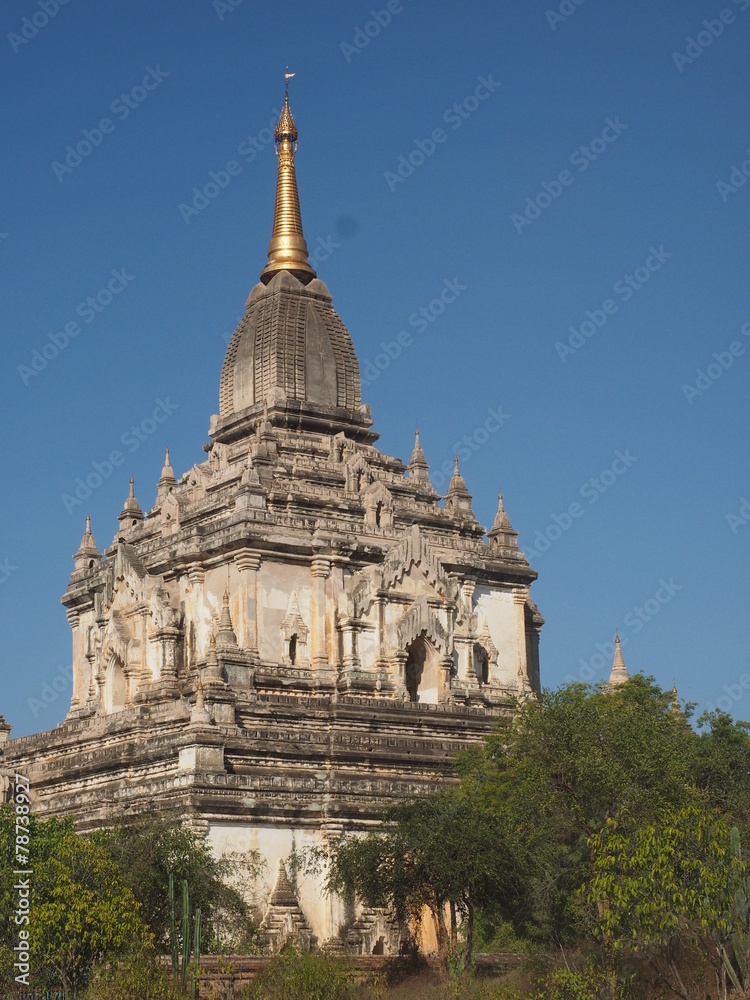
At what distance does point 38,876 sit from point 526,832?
10.5 m

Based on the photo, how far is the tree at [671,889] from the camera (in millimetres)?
28203

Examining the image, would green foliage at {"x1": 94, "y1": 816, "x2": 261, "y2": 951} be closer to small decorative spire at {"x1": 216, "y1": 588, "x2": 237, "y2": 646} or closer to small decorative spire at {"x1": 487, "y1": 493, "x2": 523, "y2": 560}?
small decorative spire at {"x1": 216, "y1": 588, "x2": 237, "y2": 646}

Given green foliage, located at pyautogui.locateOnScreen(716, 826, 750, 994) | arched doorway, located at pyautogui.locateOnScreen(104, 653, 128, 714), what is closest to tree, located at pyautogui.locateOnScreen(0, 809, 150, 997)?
green foliage, located at pyautogui.locateOnScreen(716, 826, 750, 994)

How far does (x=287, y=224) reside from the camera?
5691 cm

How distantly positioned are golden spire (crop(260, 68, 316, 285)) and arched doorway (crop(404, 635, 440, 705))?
46.0ft

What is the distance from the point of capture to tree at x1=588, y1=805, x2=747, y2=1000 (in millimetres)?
28203

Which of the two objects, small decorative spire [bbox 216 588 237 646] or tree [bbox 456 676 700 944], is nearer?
tree [bbox 456 676 700 944]

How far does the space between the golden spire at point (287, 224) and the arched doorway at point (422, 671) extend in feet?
46.0

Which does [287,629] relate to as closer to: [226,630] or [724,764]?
[226,630]

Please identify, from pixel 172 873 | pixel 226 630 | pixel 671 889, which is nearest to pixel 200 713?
pixel 226 630

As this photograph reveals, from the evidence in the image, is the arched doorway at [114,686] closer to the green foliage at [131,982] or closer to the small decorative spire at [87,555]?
the small decorative spire at [87,555]

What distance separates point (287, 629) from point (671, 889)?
2088 cm

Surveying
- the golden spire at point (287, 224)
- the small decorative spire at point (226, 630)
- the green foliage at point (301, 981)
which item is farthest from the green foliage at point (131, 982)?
the golden spire at point (287, 224)

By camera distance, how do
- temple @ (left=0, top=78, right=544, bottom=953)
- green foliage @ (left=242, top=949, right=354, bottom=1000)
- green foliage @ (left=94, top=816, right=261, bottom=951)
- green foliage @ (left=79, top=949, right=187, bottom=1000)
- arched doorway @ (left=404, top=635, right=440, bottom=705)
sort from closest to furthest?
green foliage @ (left=79, top=949, right=187, bottom=1000), green foliage @ (left=242, top=949, right=354, bottom=1000), green foliage @ (left=94, top=816, right=261, bottom=951), temple @ (left=0, top=78, right=544, bottom=953), arched doorway @ (left=404, top=635, right=440, bottom=705)
